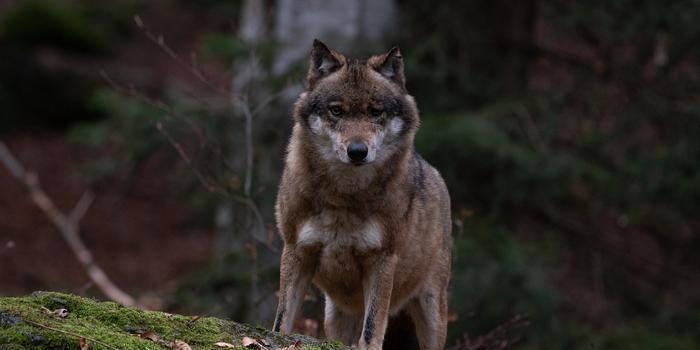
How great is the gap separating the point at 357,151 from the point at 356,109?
1.15 ft

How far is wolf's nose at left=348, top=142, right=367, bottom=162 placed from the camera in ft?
19.5

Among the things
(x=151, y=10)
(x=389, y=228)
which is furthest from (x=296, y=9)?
(x=151, y=10)

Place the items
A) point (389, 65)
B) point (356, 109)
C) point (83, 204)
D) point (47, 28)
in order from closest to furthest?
1. point (356, 109)
2. point (389, 65)
3. point (83, 204)
4. point (47, 28)

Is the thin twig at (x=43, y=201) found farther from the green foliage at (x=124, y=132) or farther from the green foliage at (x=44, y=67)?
the green foliage at (x=124, y=132)

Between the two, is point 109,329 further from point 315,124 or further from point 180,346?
point 315,124

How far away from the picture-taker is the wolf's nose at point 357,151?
5.96 metres

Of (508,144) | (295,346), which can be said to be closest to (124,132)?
(508,144)

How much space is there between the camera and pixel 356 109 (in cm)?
620

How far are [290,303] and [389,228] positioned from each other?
2.38ft

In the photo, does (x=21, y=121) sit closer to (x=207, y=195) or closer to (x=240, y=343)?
(x=207, y=195)

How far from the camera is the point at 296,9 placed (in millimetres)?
13906

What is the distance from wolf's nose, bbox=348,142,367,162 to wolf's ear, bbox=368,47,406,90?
70 centimetres

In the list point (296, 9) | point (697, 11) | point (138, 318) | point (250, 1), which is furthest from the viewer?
point (250, 1)

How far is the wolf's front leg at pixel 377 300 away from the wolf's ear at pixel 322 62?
47.0 inches
